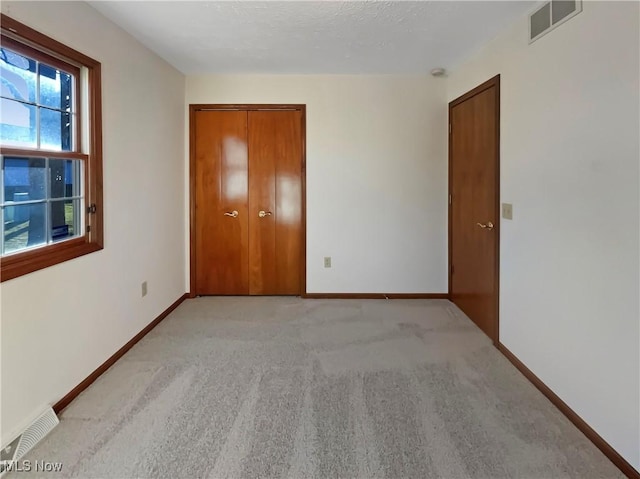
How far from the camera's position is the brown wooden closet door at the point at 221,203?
4.19 metres

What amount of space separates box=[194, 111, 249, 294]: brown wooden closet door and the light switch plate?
254 centimetres

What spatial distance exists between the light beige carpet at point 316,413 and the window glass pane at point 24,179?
1169mm

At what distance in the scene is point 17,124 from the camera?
1939 mm

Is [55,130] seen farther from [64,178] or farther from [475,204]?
[475,204]

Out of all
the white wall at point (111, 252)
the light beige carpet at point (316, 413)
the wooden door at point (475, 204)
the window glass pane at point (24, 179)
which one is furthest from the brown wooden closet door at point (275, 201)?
the window glass pane at point (24, 179)

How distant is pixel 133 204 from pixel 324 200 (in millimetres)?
1888

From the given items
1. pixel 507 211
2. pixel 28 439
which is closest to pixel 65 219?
pixel 28 439

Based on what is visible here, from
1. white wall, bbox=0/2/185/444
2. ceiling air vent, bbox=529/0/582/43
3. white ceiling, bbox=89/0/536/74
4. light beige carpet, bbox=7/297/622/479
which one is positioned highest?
white ceiling, bbox=89/0/536/74

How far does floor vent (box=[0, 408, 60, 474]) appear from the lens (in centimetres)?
172

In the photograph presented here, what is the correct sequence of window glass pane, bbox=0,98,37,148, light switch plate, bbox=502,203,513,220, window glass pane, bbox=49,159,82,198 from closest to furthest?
1. window glass pane, bbox=0,98,37,148
2. window glass pane, bbox=49,159,82,198
3. light switch plate, bbox=502,203,513,220

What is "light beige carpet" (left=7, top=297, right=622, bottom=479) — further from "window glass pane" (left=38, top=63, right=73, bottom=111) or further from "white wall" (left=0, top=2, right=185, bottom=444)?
"window glass pane" (left=38, top=63, right=73, bottom=111)

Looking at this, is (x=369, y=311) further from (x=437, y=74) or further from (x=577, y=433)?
(x=437, y=74)

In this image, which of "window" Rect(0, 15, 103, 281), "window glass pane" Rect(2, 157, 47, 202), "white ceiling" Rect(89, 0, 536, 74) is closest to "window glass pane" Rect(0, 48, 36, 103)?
"window" Rect(0, 15, 103, 281)

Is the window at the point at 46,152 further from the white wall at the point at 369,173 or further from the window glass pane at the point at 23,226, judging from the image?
the white wall at the point at 369,173
